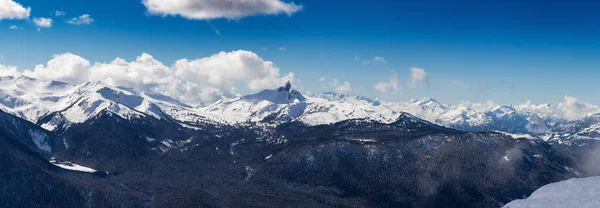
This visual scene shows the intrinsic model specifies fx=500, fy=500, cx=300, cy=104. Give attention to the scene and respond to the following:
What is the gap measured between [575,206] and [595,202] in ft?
25.3

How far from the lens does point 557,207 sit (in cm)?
19988

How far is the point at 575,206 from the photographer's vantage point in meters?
197

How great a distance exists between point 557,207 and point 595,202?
546 inches

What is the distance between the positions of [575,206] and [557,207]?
638 centimetres

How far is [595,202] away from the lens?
645 feet
